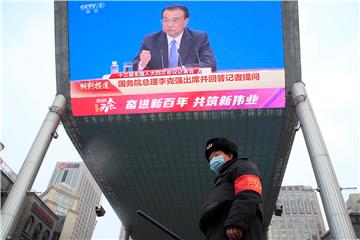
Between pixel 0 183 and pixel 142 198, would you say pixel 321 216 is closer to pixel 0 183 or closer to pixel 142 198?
pixel 142 198

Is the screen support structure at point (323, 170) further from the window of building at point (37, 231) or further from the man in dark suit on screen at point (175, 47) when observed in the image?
the window of building at point (37, 231)

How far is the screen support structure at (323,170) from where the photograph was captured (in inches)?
726

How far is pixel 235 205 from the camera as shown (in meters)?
3.17

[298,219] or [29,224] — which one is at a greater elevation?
[298,219]

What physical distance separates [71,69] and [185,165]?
42.4 feet

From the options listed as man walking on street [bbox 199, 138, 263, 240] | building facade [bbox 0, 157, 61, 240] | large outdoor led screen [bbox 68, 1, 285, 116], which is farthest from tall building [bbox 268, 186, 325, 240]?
man walking on street [bbox 199, 138, 263, 240]

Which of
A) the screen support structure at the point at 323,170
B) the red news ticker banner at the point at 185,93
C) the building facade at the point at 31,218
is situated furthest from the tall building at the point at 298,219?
the red news ticker banner at the point at 185,93

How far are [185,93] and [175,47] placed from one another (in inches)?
132

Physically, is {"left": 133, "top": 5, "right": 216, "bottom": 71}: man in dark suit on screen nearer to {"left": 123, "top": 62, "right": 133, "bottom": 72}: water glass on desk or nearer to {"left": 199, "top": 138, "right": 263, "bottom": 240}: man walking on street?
{"left": 123, "top": 62, "right": 133, "bottom": 72}: water glass on desk

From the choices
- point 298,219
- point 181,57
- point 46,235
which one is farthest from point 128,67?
point 298,219

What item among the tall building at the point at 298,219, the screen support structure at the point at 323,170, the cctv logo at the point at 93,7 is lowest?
the screen support structure at the point at 323,170

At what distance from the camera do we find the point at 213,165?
13.4 feet

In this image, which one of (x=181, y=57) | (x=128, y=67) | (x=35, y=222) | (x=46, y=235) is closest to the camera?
(x=181, y=57)

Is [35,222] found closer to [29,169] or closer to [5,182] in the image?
[5,182]
